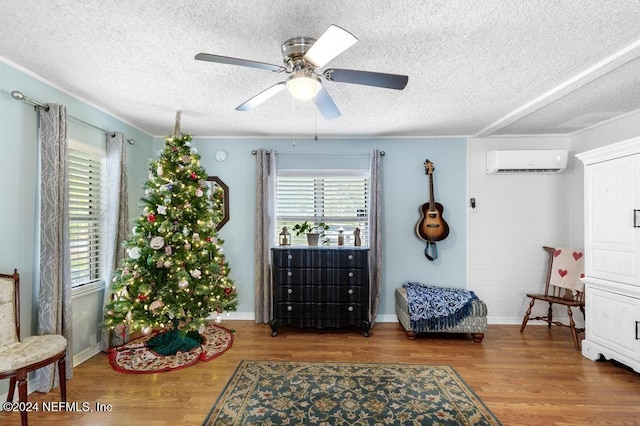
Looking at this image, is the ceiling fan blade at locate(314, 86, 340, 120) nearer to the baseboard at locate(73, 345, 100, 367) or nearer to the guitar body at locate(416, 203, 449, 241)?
the guitar body at locate(416, 203, 449, 241)

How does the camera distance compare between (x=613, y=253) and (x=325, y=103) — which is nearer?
(x=325, y=103)

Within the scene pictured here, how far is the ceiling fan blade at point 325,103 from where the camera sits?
7.10 feet

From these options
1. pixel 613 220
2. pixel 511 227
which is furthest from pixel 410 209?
pixel 613 220

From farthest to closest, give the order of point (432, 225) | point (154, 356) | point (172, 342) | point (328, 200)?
point (328, 200) < point (432, 225) < point (172, 342) < point (154, 356)

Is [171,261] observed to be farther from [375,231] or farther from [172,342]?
[375,231]

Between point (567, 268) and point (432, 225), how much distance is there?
65.4 inches

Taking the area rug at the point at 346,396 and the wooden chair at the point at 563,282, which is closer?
the area rug at the point at 346,396

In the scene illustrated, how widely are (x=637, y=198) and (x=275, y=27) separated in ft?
11.2

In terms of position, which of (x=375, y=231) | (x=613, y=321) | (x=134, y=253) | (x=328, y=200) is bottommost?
(x=613, y=321)

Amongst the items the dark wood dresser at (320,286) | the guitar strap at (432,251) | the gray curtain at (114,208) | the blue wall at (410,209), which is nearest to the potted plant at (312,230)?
the dark wood dresser at (320,286)

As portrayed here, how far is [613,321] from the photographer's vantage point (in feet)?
10.2

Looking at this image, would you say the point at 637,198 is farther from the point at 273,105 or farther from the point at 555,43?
the point at 273,105

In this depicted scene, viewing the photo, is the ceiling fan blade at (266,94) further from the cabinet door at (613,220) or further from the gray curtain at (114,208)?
the cabinet door at (613,220)

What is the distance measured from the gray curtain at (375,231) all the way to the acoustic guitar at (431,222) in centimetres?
58
